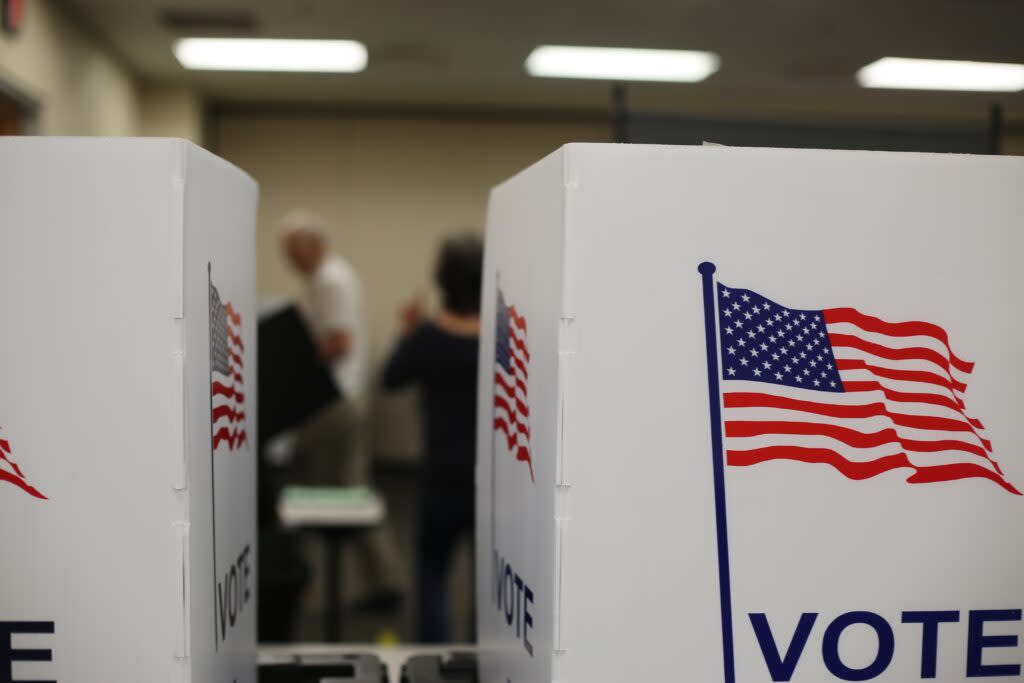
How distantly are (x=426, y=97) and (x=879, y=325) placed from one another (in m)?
5.71

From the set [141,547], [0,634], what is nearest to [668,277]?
[141,547]

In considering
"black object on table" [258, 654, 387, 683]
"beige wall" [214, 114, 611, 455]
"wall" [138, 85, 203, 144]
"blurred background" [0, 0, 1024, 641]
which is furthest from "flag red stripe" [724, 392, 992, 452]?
"beige wall" [214, 114, 611, 455]

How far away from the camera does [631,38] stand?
4.24m

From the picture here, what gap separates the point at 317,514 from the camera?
298 centimetres

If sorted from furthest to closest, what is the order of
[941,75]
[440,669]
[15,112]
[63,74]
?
1. [941,75]
2. [63,74]
3. [15,112]
4. [440,669]

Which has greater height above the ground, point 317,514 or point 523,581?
point 523,581

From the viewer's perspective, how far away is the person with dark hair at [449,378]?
8.93 feet

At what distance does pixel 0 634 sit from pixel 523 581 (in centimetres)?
44

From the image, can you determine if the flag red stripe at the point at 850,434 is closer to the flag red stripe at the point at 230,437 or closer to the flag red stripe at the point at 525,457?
the flag red stripe at the point at 525,457

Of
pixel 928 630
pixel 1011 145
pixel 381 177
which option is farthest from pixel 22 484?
pixel 381 177

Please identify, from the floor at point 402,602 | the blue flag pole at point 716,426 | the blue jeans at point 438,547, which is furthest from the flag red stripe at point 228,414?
the floor at point 402,602

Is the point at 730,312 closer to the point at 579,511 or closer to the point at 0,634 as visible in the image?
the point at 579,511

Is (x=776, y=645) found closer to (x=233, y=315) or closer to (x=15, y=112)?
(x=233, y=315)

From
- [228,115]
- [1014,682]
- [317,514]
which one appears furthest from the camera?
[228,115]
